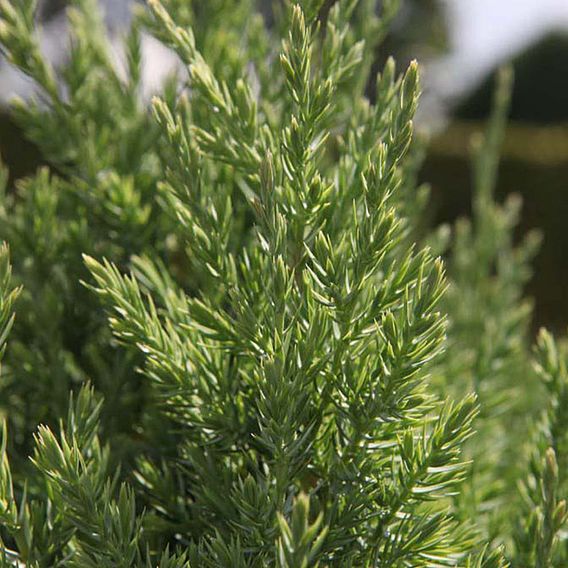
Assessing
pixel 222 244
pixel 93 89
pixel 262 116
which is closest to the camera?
pixel 222 244

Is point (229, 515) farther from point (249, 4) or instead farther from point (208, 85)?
point (249, 4)

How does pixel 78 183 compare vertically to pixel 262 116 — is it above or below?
below

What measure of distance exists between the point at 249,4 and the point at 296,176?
0.65 meters

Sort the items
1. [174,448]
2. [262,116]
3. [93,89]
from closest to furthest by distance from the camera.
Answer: [174,448] → [262,116] → [93,89]

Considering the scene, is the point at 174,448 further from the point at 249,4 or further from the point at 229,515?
the point at 249,4

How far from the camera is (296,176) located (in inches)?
26.3

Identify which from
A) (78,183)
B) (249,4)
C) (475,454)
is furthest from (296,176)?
(249,4)

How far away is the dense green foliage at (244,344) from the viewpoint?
2.03ft

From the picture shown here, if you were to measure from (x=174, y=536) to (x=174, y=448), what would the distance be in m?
0.10

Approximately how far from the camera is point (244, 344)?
2.27 ft

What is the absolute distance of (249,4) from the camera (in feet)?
3.97

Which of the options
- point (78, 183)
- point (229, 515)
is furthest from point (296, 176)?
point (78, 183)

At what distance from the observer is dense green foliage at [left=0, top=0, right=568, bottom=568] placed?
2.03 feet

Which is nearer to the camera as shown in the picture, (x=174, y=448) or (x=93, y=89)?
(x=174, y=448)
